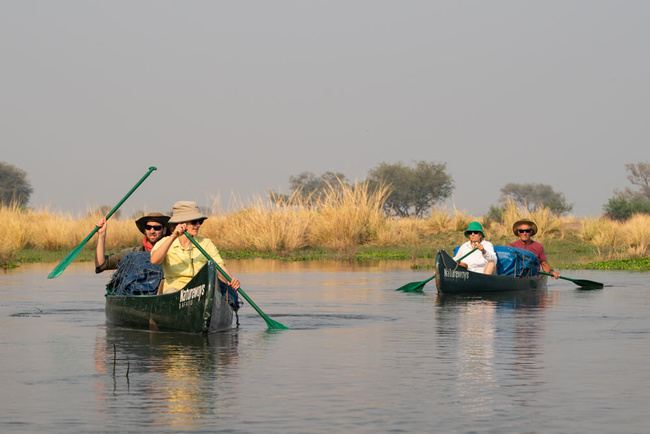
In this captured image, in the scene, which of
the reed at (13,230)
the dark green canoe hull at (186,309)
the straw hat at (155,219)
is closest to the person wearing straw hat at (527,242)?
the dark green canoe hull at (186,309)

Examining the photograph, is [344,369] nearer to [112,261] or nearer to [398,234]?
[112,261]

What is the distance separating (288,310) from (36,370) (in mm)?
7460

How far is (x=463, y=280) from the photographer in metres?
21.8

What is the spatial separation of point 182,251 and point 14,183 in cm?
8460

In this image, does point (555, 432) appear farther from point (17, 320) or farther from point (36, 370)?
point (17, 320)

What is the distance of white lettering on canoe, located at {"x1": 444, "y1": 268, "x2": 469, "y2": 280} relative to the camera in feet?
71.2

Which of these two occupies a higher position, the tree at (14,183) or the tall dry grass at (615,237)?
the tree at (14,183)

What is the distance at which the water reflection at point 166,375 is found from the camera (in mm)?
9391

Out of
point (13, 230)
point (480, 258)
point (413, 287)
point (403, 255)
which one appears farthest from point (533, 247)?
point (13, 230)

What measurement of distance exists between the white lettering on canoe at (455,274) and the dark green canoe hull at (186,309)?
6.88 meters

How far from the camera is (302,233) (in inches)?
1615

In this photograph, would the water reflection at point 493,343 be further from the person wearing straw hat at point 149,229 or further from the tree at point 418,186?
the tree at point 418,186

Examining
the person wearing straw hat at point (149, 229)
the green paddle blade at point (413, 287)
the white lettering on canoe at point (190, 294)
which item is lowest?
the green paddle blade at point (413, 287)

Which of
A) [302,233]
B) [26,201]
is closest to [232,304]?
[302,233]
